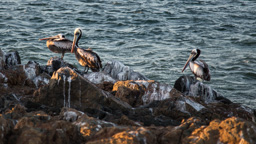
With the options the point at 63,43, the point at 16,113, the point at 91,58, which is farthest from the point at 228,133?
the point at 63,43

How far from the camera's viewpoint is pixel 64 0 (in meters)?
21.5

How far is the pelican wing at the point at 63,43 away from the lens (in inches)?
428

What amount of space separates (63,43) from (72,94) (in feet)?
17.6

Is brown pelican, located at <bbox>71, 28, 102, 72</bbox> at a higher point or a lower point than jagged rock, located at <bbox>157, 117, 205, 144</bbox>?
lower

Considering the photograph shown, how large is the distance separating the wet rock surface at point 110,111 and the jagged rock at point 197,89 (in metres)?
0.02

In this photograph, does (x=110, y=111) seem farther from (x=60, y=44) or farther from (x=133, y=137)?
(x=60, y=44)

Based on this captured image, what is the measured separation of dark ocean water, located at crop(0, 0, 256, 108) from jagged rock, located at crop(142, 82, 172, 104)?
11.8 feet

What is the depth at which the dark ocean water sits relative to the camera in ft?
39.7

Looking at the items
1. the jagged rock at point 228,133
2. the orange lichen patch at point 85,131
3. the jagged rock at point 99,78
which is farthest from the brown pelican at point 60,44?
the jagged rock at point 228,133

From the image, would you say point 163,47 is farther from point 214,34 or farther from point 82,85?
point 82,85

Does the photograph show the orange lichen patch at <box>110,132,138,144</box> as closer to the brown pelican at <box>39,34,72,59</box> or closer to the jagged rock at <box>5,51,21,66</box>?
the jagged rock at <box>5,51,21,66</box>

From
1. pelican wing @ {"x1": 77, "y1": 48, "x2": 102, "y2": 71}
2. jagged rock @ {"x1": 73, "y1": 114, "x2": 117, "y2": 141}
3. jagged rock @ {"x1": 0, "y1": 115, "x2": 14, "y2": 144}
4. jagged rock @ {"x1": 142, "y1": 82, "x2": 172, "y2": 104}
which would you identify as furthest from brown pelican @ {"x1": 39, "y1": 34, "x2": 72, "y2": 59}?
jagged rock @ {"x1": 0, "y1": 115, "x2": 14, "y2": 144}

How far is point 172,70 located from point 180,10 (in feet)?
27.0

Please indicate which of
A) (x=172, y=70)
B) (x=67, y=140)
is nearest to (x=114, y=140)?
(x=67, y=140)
